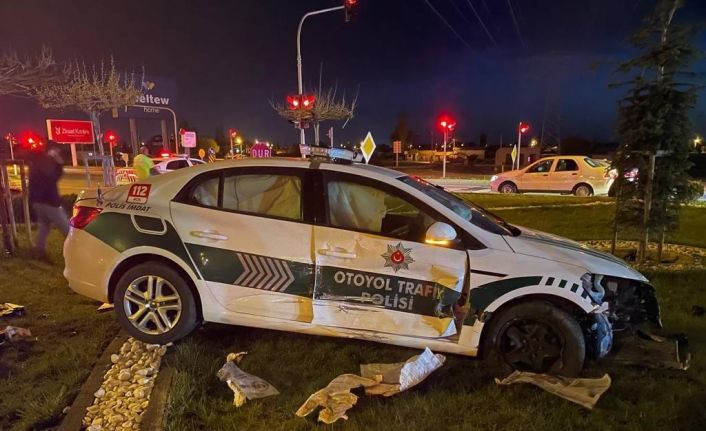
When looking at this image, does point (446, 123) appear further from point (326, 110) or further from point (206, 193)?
point (206, 193)

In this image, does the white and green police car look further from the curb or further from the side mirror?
the curb

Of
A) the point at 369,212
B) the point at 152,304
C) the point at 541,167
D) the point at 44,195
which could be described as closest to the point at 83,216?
the point at 152,304

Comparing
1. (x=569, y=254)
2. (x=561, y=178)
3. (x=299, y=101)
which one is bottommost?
(x=561, y=178)

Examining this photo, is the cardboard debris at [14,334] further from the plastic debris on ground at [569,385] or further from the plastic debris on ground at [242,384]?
the plastic debris on ground at [569,385]

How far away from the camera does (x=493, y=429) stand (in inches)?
115

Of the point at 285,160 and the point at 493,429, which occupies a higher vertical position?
the point at 285,160

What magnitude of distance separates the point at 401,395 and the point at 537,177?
1593 cm

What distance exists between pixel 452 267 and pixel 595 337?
1.17m

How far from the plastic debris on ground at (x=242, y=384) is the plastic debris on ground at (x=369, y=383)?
36 centimetres

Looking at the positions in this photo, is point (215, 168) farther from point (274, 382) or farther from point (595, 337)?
point (595, 337)

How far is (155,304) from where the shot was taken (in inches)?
156

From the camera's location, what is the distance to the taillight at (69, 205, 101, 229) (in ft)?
13.5

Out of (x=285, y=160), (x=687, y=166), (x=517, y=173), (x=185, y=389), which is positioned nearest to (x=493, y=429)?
(x=185, y=389)

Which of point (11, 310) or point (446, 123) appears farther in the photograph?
point (446, 123)
